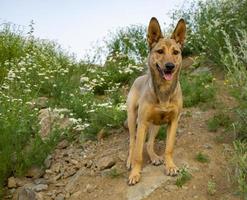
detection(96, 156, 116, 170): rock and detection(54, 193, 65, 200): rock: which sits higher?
detection(96, 156, 116, 170): rock

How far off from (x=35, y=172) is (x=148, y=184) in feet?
6.42

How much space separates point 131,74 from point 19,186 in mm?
4064

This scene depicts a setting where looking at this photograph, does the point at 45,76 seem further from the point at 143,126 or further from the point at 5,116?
the point at 143,126

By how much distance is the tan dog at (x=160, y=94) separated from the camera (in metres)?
5.90

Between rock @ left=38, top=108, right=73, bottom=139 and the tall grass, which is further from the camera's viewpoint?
the tall grass

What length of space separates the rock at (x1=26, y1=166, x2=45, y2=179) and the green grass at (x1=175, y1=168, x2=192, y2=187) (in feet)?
7.09

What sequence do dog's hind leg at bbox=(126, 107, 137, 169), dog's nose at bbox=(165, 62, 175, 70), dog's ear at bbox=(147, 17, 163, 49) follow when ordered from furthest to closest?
dog's hind leg at bbox=(126, 107, 137, 169)
dog's ear at bbox=(147, 17, 163, 49)
dog's nose at bbox=(165, 62, 175, 70)

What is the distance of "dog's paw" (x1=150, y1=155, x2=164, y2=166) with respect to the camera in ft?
20.9

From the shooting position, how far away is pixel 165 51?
589cm

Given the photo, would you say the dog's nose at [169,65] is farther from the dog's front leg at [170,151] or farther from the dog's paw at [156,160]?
the dog's paw at [156,160]

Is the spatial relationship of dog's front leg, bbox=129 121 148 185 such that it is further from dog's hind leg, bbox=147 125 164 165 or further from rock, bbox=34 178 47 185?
rock, bbox=34 178 47 185

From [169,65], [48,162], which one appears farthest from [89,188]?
[169,65]

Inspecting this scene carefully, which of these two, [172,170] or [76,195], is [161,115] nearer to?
[172,170]

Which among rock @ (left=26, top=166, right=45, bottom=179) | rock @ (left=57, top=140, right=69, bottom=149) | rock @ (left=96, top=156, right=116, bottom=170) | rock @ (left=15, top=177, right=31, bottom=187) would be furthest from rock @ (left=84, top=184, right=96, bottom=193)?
rock @ (left=57, top=140, right=69, bottom=149)
